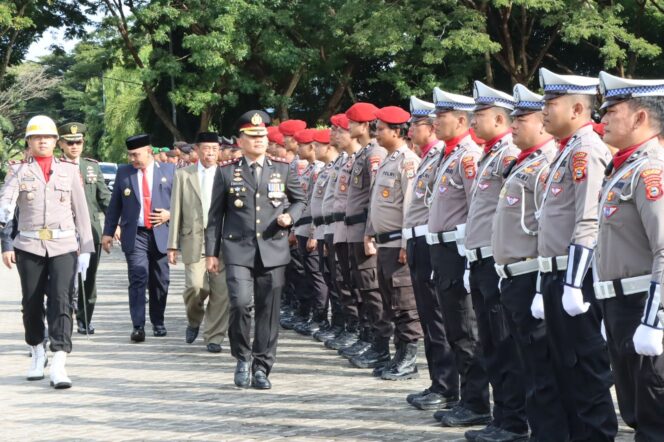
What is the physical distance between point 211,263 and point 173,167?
12.5ft

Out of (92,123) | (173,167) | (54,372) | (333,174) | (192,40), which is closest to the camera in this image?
(54,372)

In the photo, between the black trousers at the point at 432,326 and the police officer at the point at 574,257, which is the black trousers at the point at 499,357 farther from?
the black trousers at the point at 432,326

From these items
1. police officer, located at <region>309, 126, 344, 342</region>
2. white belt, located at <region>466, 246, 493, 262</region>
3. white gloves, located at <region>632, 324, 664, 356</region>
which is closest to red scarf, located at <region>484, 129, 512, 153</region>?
white belt, located at <region>466, 246, 493, 262</region>

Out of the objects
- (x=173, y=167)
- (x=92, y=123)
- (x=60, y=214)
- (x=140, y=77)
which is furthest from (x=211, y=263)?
(x=92, y=123)

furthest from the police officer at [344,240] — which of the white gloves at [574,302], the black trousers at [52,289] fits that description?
the white gloves at [574,302]

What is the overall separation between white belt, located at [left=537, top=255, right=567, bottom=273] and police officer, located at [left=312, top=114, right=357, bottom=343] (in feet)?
16.4

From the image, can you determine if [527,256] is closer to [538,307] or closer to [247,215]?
[538,307]

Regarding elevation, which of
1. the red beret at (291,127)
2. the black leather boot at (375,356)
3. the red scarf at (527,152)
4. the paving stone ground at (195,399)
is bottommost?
the paving stone ground at (195,399)

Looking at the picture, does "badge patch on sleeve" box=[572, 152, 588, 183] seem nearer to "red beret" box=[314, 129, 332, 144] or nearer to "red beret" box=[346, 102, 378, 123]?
"red beret" box=[346, 102, 378, 123]

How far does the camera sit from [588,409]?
5.41 m

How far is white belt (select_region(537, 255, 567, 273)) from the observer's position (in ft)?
18.2

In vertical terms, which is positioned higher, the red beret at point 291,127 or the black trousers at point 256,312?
the red beret at point 291,127

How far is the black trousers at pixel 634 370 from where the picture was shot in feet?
15.1

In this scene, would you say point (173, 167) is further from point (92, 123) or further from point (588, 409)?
point (92, 123)
